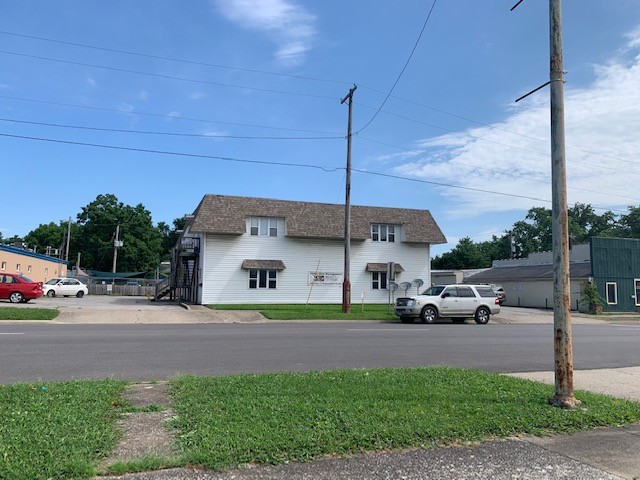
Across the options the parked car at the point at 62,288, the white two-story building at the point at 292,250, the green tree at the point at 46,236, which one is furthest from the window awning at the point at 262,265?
the green tree at the point at 46,236

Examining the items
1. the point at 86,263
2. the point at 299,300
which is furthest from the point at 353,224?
the point at 86,263

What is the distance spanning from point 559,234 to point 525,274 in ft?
131

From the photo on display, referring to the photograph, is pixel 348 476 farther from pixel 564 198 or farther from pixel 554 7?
pixel 554 7

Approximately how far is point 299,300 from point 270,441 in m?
29.1

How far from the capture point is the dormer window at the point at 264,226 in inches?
1297

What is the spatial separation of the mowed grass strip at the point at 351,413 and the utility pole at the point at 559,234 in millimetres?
392

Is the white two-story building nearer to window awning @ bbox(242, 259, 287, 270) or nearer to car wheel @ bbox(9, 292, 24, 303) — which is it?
window awning @ bbox(242, 259, 287, 270)

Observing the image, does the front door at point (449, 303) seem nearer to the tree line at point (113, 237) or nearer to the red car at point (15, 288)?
the red car at point (15, 288)

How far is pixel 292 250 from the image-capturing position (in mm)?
33688

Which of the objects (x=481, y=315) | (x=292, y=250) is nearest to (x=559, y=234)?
(x=481, y=315)

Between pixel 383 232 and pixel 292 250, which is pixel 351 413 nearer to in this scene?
pixel 292 250

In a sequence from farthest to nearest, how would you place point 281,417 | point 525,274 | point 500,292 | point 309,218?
point 525,274 < point 500,292 < point 309,218 < point 281,417

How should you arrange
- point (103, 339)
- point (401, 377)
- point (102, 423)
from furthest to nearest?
point (103, 339) → point (401, 377) → point (102, 423)

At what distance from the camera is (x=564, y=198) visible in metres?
6.48
